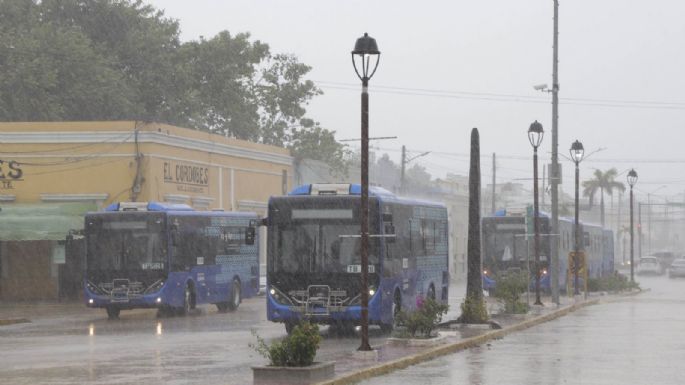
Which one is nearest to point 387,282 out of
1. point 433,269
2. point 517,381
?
point 433,269

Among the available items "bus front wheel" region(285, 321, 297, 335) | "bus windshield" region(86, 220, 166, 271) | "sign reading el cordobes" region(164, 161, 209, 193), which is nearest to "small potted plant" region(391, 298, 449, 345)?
"bus front wheel" region(285, 321, 297, 335)

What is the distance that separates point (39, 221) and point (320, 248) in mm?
19202

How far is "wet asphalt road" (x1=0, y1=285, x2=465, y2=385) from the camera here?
59.8 feet

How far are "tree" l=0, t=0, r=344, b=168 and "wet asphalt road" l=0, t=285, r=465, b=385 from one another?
25.6 meters

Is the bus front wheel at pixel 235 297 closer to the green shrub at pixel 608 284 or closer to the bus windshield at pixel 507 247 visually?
the bus windshield at pixel 507 247

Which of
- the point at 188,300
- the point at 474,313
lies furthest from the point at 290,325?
the point at 188,300

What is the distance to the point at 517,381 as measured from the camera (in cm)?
1731

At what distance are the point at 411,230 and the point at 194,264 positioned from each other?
9.40 meters

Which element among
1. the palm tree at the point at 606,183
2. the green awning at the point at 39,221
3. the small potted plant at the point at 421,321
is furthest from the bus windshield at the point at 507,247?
the palm tree at the point at 606,183

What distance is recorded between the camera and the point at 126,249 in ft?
118

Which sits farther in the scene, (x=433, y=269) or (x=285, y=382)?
(x=433, y=269)

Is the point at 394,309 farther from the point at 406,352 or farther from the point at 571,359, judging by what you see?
the point at 571,359

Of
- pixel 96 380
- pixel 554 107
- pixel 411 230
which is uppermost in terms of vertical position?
pixel 554 107

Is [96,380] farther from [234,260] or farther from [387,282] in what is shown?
[234,260]
